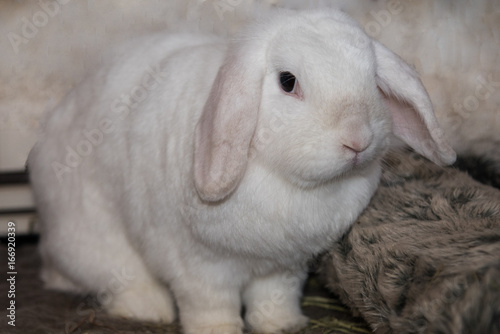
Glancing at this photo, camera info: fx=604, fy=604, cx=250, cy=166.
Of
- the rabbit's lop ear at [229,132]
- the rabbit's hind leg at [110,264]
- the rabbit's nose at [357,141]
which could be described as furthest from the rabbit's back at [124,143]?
the rabbit's nose at [357,141]

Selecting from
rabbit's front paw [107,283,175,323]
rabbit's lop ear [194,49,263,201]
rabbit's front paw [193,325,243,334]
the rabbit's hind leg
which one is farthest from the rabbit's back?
rabbit's front paw [193,325,243,334]

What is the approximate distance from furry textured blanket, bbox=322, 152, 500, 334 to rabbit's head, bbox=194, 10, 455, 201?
0.45m

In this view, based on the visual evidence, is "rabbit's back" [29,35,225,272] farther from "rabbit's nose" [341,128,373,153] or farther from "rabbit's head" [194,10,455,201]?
"rabbit's nose" [341,128,373,153]

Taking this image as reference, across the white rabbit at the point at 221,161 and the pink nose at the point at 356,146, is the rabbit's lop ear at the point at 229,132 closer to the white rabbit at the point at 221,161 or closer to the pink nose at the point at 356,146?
the white rabbit at the point at 221,161

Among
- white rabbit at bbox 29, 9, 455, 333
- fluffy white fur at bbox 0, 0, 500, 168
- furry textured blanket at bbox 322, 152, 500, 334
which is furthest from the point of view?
fluffy white fur at bbox 0, 0, 500, 168

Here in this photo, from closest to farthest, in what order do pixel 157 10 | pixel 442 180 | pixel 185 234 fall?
pixel 185 234 → pixel 442 180 → pixel 157 10

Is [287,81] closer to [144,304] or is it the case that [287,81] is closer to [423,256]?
[423,256]

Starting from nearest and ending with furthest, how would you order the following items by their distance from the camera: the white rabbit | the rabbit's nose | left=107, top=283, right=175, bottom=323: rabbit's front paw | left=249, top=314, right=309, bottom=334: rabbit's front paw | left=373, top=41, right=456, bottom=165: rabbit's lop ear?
the rabbit's nose
the white rabbit
left=373, top=41, right=456, bottom=165: rabbit's lop ear
left=249, top=314, right=309, bottom=334: rabbit's front paw
left=107, top=283, right=175, bottom=323: rabbit's front paw

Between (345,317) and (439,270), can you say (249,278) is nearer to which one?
(345,317)

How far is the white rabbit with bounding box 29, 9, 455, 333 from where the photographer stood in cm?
249

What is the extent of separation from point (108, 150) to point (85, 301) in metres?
1.03

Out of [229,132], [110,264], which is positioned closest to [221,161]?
[229,132]

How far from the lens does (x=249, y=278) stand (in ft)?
10.1

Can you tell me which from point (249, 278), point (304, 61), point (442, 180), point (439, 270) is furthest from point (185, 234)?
point (442, 180)
